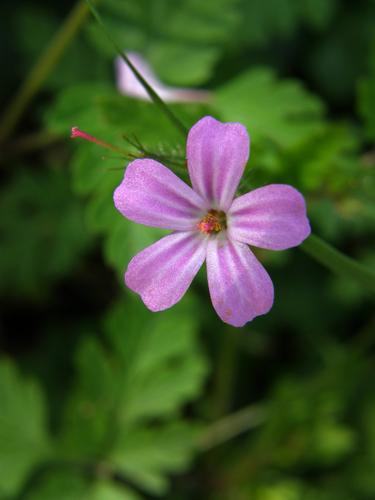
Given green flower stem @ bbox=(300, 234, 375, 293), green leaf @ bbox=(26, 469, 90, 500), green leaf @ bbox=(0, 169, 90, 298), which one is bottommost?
green flower stem @ bbox=(300, 234, 375, 293)

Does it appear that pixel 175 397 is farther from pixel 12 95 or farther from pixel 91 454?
pixel 12 95

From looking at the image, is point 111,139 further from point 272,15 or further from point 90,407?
point 272,15

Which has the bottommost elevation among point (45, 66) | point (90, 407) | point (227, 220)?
point (227, 220)

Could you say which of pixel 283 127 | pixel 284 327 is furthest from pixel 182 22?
pixel 284 327

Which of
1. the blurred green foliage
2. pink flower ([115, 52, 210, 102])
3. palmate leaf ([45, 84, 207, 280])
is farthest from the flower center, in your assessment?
pink flower ([115, 52, 210, 102])

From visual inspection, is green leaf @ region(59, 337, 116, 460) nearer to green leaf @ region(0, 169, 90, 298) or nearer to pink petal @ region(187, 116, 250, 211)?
green leaf @ region(0, 169, 90, 298)

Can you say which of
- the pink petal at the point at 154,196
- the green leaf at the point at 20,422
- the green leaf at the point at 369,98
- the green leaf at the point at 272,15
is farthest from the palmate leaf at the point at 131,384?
the pink petal at the point at 154,196

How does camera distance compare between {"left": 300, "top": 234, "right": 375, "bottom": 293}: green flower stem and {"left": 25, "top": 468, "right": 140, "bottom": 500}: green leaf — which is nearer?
{"left": 300, "top": 234, "right": 375, "bottom": 293}: green flower stem

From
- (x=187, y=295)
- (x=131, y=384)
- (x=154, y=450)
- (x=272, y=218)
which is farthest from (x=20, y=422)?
(x=272, y=218)
